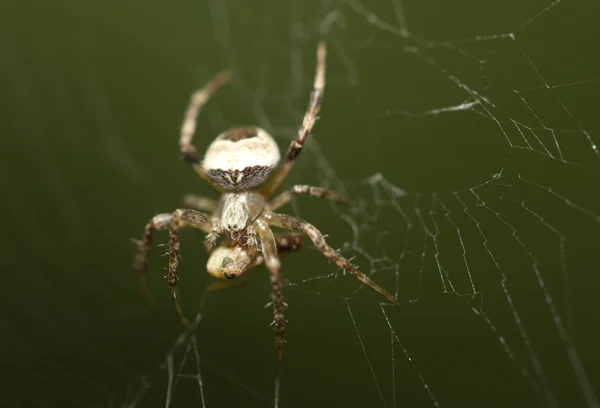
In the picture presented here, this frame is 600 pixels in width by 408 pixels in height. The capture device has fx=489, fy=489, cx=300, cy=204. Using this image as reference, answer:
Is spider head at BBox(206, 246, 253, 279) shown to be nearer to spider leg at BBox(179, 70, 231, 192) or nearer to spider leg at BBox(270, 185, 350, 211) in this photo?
spider leg at BBox(270, 185, 350, 211)

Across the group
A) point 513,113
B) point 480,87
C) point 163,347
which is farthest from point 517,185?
point 163,347

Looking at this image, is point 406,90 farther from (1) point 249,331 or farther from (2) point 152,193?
(2) point 152,193

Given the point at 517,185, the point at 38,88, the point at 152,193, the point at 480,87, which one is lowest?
the point at 517,185

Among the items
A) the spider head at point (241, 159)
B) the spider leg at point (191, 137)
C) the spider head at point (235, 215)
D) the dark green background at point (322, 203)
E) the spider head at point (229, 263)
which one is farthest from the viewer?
the spider leg at point (191, 137)

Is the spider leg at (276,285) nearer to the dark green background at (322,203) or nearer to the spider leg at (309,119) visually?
the dark green background at (322,203)

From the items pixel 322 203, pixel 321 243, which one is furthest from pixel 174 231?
pixel 322 203

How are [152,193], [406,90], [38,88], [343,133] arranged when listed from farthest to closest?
[38,88] → [152,193] → [343,133] → [406,90]

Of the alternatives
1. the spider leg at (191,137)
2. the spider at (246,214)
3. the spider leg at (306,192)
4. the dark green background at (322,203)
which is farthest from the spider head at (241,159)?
the dark green background at (322,203)

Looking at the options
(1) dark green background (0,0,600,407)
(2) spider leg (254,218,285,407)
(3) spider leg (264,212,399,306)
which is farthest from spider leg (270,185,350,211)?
(1) dark green background (0,0,600,407)
